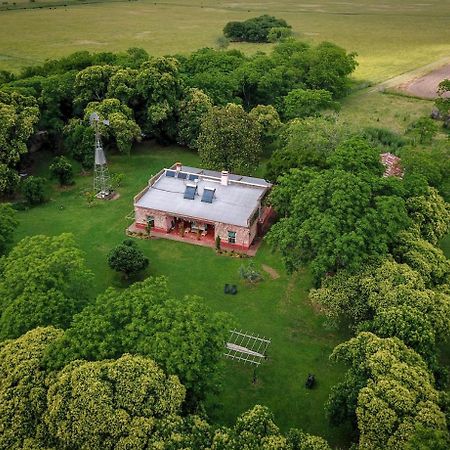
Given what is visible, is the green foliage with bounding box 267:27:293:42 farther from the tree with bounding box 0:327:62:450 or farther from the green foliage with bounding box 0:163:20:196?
the tree with bounding box 0:327:62:450

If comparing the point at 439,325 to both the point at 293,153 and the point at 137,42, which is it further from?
the point at 137,42

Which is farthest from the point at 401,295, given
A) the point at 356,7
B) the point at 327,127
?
the point at 356,7

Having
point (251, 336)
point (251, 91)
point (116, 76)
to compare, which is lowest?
point (251, 336)

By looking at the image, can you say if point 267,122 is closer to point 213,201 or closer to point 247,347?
point 213,201

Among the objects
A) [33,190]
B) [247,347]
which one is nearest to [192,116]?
[33,190]

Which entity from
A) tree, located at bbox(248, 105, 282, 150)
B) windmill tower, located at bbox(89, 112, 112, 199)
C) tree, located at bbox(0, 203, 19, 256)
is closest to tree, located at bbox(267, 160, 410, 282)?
tree, located at bbox(0, 203, 19, 256)

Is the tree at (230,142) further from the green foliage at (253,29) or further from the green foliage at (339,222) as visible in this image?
the green foliage at (253,29)
